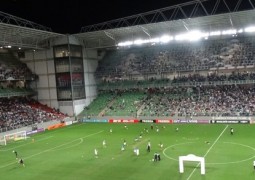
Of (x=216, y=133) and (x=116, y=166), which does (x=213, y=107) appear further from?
(x=116, y=166)

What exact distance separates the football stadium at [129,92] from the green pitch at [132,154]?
0.18 metres

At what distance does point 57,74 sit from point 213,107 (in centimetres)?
3829

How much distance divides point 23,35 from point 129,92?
3121 centimetres

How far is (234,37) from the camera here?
77125 mm

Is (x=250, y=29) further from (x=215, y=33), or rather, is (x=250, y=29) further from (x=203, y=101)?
(x=203, y=101)

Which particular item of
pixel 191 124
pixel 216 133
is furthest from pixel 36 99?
pixel 216 133

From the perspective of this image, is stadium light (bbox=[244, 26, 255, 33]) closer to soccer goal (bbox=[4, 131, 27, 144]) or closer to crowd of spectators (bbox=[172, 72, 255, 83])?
crowd of spectators (bbox=[172, 72, 255, 83])

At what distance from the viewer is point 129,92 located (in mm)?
83000

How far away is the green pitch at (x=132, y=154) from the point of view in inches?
1227

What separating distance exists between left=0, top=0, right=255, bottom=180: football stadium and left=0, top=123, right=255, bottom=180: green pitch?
18cm

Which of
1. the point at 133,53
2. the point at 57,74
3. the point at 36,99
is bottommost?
the point at 36,99

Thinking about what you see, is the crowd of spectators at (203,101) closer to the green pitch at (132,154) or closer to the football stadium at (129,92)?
the football stadium at (129,92)

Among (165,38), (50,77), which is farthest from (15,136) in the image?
(165,38)

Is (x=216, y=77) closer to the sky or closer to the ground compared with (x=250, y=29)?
closer to the ground
